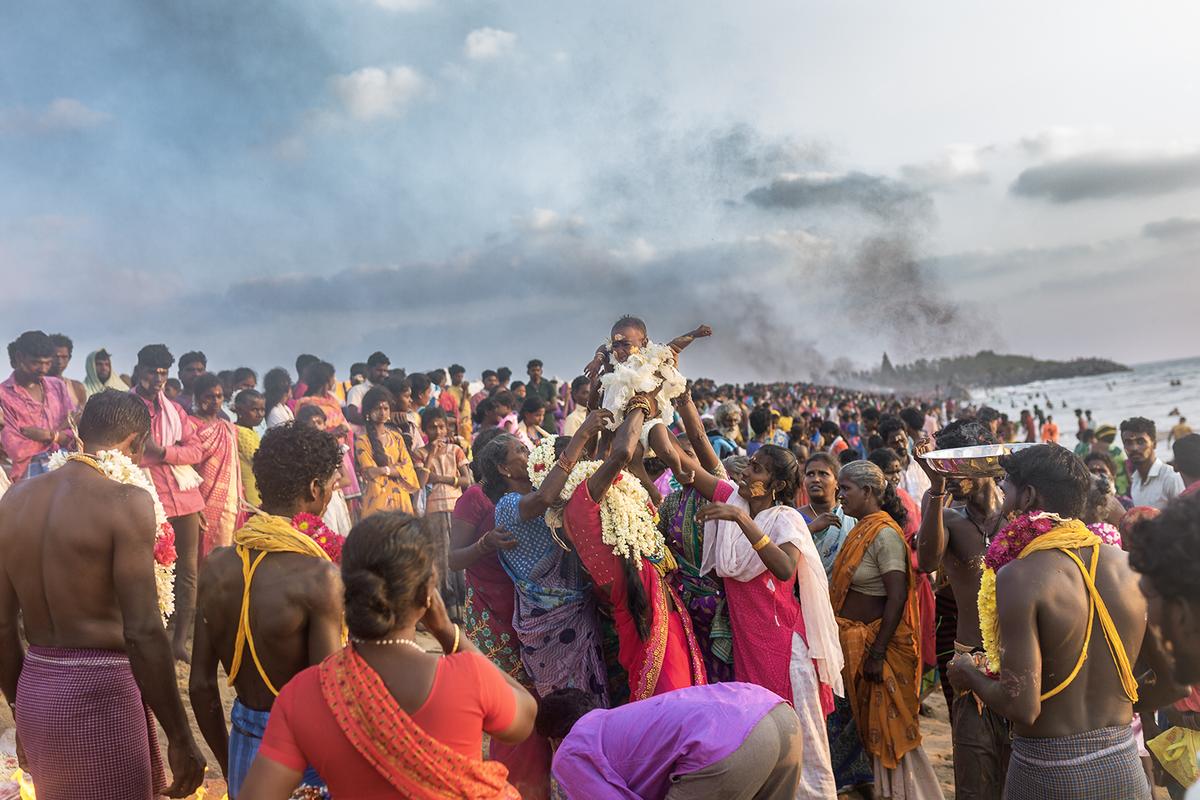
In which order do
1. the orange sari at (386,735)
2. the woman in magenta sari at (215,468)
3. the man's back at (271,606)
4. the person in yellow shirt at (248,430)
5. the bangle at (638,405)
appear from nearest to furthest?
the orange sari at (386,735) < the man's back at (271,606) < the bangle at (638,405) < the woman in magenta sari at (215,468) < the person in yellow shirt at (248,430)

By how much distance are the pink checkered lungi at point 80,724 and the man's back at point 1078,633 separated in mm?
3305

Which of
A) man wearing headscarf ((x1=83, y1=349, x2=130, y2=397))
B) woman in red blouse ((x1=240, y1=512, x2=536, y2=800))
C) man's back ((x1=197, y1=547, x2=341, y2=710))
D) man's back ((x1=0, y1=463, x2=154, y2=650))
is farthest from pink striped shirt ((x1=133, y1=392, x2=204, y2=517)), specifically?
woman in red blouse ((x1=240, y1=512, x2=536, y2=800))

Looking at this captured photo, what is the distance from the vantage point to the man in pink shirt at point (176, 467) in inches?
293

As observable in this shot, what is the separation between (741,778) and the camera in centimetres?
326

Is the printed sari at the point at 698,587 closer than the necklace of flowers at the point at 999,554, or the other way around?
the necklace of flowers at the point at 999,554

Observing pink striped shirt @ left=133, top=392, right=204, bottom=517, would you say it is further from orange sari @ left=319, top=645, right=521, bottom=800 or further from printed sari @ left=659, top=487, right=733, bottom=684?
orange sari @ left=319, top=645, right=521, bottom=800

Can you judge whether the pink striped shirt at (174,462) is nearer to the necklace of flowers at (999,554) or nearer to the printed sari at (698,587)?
the printed sari at (698,587)

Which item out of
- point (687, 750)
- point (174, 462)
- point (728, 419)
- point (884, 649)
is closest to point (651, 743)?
point (687, 750)

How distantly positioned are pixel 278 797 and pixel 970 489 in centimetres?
381

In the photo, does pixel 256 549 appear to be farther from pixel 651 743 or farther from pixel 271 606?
pixel 651 743

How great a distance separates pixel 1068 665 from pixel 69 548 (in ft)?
11.9

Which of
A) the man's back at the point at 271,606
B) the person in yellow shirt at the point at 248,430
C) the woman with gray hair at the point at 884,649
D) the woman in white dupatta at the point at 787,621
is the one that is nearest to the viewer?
the man's back at the point at 271,606

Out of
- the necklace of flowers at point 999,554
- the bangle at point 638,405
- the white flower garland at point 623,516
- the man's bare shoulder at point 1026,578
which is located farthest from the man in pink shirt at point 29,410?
the man's bare shoulder at point 1026,578

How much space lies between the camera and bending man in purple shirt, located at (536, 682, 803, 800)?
325cm
